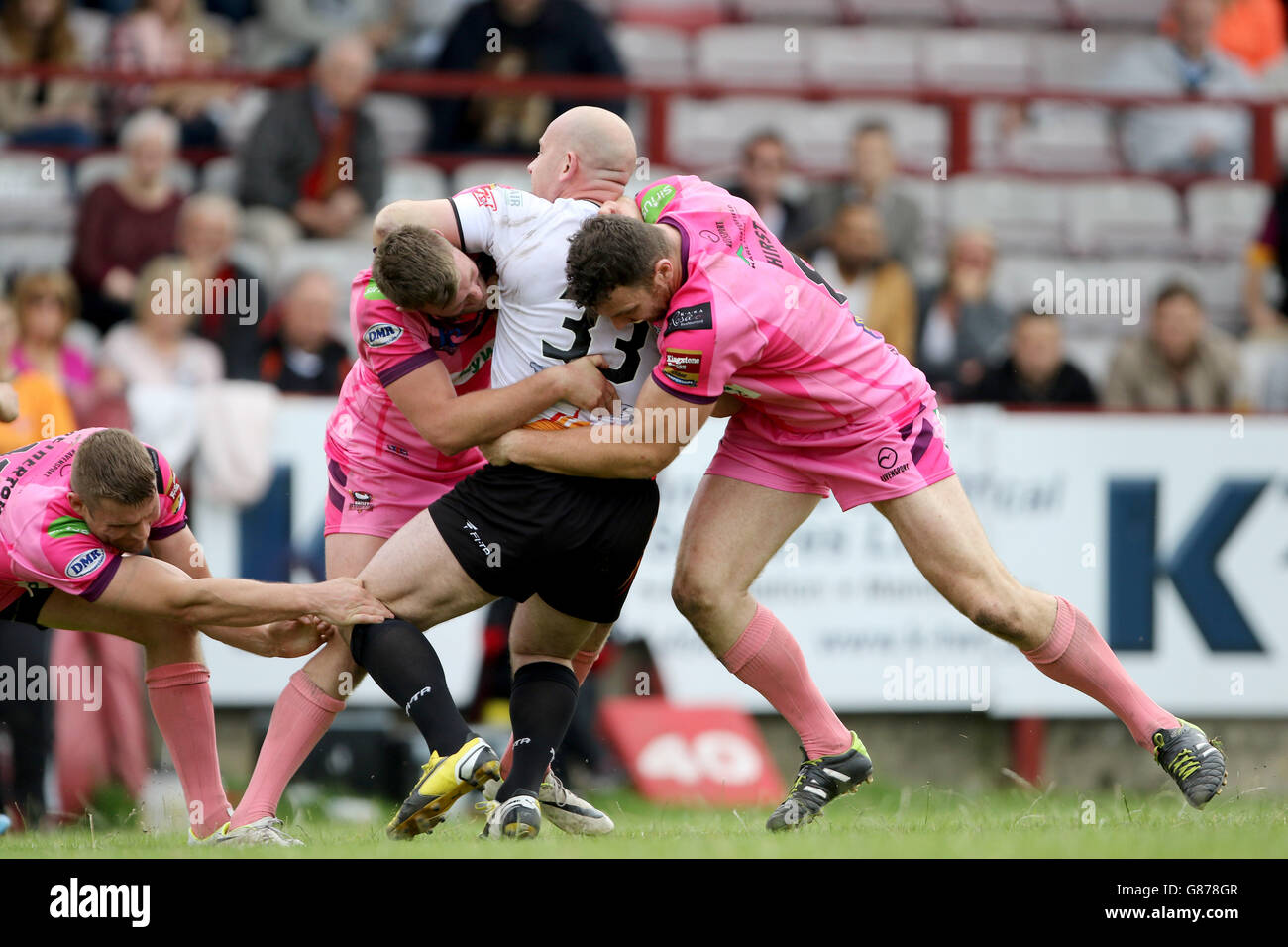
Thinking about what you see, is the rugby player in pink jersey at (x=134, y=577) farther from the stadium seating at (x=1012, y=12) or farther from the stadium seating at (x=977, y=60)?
the stadium seating at (x=1012, y=12)

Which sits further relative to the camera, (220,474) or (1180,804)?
(220,474)

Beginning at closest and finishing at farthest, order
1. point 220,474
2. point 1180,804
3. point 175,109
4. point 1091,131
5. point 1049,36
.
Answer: point 1180,804
point 220,474
point 175,109
point 1091,131
point 1049,36

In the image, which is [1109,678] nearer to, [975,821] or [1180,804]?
[975,821]

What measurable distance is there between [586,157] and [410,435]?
117 cm

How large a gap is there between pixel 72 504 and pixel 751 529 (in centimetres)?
234

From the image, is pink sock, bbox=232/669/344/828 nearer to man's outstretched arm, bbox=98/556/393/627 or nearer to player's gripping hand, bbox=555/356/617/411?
man's outstretched arm, bbox=98/556/393/627

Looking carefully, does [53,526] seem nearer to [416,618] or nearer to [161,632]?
[161,632]

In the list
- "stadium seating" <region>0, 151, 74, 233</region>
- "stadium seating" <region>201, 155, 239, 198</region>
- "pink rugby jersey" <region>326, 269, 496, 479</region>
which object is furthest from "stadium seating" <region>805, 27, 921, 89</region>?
"pink rugby jersey" <region>326, 269, 496, 479</region>

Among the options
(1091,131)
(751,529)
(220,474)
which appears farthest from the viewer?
(1091,131)

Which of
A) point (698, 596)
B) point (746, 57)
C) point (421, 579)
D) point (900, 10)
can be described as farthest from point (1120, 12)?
point (421, 579)

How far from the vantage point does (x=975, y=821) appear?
663 centimetres

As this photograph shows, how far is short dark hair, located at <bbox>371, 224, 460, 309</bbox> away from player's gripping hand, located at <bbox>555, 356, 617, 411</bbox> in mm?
478
